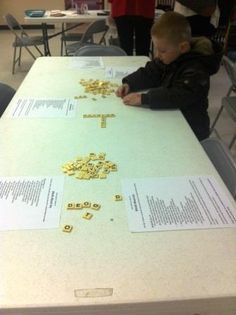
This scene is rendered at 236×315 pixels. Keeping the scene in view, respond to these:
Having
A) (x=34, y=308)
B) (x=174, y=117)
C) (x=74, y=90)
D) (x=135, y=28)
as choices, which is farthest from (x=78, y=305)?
(x=135, y=28)

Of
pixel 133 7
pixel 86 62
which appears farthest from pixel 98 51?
pixel 133 7

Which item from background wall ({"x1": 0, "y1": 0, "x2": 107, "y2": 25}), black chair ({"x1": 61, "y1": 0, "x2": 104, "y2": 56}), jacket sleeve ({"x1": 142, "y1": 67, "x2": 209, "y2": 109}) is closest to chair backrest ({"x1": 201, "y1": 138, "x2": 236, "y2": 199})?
jacket sleeve ({"x1": 142, "y1": 67, "x2": 209, "y2": 109})

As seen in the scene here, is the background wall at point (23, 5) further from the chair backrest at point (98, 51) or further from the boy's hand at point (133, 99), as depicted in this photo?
the boy's hand at point (133, 99)

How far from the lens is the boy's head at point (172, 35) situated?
1498 mm

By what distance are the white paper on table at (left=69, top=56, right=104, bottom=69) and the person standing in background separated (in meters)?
1.02

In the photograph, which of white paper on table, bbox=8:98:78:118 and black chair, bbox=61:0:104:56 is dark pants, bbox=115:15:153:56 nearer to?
black chair, bbox=61:0:104:56

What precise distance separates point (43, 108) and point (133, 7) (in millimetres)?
1895

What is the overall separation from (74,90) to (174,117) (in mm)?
552

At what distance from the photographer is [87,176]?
0.99 metres

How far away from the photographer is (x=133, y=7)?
2922 mm

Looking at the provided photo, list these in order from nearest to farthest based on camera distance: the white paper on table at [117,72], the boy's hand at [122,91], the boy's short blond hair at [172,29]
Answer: the boy's short blond hair at [172,29]
the boy's hand at [122,91]
the white paper on table at [117,72]

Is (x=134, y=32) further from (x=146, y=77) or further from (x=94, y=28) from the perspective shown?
(x=146, y=77)

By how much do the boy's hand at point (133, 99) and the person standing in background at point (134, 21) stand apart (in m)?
1.74

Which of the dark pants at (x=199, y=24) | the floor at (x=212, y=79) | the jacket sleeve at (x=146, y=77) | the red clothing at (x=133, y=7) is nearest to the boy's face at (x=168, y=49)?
the jacket sleeve at (x=146, y=77)
